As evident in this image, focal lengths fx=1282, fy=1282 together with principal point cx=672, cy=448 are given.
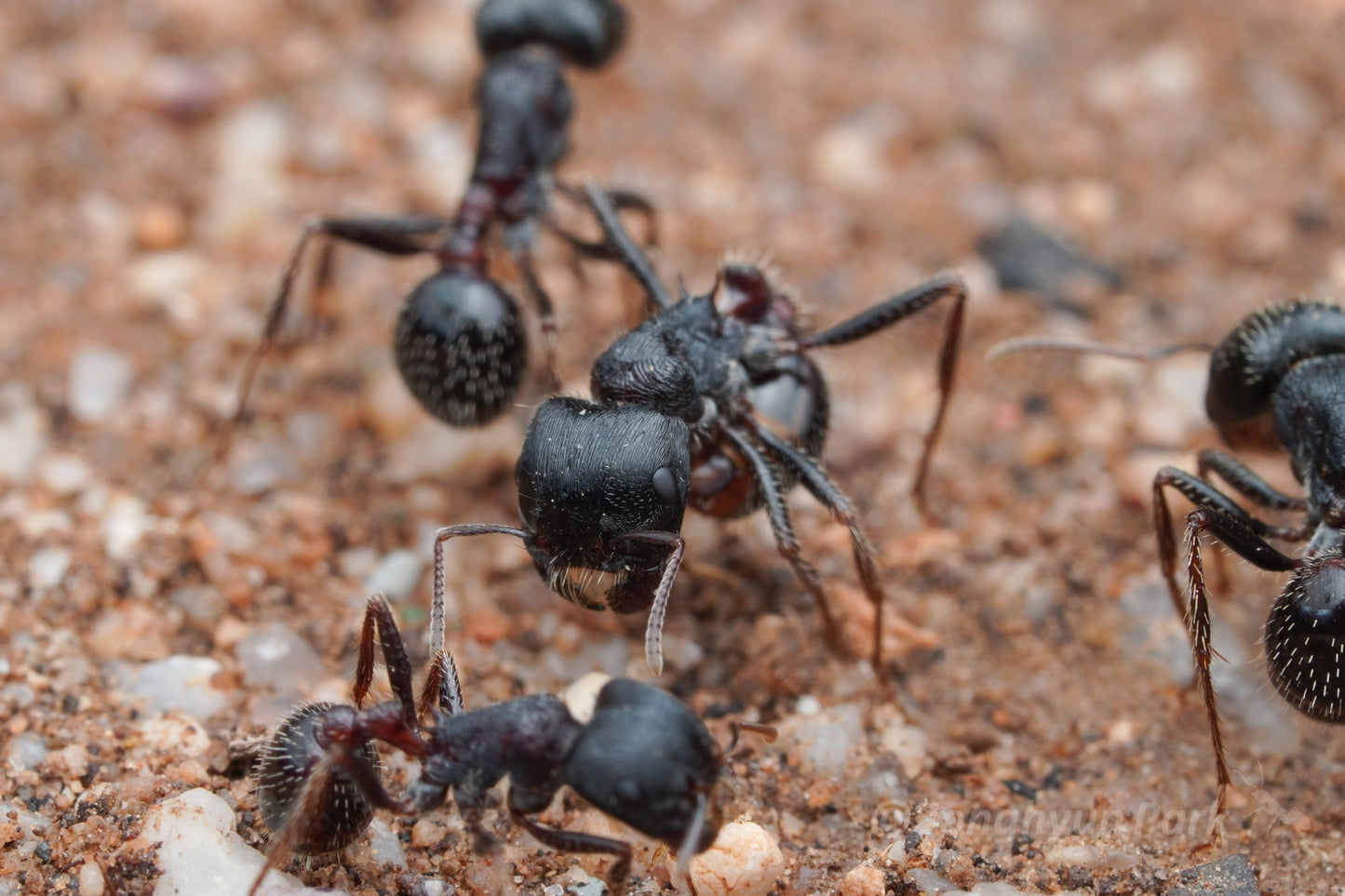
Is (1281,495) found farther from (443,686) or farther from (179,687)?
(179,687)

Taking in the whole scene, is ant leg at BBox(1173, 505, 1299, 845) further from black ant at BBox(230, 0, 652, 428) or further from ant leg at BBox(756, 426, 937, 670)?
black ant at BBox(230, 0, 652, 428)

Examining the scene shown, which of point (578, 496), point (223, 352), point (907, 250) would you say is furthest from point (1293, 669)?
point (223, 352)

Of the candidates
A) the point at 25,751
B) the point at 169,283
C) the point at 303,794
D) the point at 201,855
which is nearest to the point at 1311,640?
the point at 303,794

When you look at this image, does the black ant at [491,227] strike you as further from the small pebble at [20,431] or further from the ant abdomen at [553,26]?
the small pebble at [20,431]

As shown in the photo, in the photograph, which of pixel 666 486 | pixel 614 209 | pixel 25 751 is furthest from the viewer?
pixel 614 209

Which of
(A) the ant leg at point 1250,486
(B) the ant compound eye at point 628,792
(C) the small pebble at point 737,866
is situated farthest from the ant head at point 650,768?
(A) the ant leg at point 1250,486

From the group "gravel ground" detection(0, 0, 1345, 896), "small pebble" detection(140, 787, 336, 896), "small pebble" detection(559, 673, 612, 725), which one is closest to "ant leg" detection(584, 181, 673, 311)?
"gravel ground" detection(0, 0, 1345, 896)
